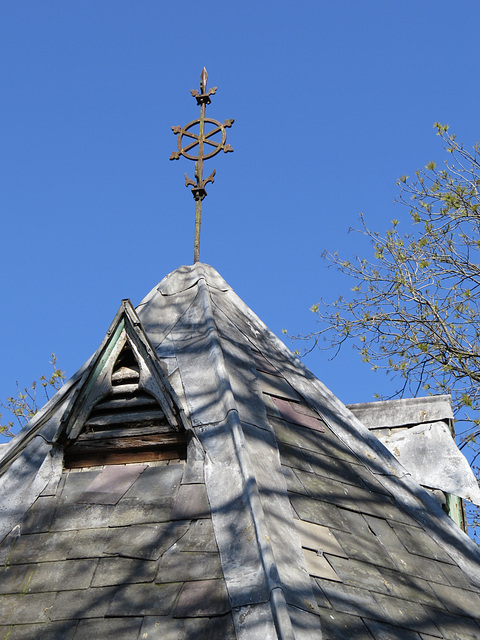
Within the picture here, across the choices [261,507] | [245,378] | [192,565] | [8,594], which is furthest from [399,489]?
[8,594]

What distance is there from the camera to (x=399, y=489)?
5383 millimetres

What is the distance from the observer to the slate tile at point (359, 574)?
4.11 metres

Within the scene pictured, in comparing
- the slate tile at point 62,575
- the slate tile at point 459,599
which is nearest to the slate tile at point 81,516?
the slate tile at point 62,575

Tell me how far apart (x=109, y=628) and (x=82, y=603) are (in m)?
0.23

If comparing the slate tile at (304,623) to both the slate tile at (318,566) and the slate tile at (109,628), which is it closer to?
the slate tile at (318,566)

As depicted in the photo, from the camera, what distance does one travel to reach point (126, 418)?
194 inches

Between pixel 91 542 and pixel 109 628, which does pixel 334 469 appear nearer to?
pixel 91 542

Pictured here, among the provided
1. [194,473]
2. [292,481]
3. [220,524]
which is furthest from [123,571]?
[292,481]

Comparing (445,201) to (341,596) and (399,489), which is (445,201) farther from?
(341,596)

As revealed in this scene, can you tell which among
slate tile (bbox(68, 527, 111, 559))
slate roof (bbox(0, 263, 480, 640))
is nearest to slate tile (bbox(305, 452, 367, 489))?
slate roof (bbox(0, 263, 480, 640))

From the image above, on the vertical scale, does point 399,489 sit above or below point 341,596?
above

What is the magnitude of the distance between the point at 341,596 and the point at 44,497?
5.22 feet

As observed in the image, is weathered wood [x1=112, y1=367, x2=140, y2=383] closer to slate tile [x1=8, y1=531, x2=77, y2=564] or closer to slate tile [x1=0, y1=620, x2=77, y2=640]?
slate tile [x1=8, y1=531, x2=77, y2=564]

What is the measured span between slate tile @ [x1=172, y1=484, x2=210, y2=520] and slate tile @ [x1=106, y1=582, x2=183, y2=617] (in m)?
0.44
